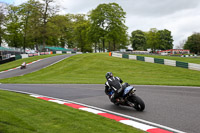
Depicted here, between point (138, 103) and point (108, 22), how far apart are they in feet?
183

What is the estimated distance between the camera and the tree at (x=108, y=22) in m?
60.2

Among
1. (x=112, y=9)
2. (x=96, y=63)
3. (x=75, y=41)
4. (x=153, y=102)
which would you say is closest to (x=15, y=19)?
(x=75, y=41)

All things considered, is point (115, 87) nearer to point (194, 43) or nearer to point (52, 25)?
point (52, 25)

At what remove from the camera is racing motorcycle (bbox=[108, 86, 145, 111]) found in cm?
728

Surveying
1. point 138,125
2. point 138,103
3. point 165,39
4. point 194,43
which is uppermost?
point 165,39

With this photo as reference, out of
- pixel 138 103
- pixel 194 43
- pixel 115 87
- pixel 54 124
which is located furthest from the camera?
pixel 194 43

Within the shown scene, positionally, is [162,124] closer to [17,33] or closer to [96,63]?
[96,63]

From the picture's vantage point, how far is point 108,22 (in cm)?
6131

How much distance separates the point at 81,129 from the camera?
485 centimetres

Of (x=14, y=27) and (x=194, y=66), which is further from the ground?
(x=14, y=27)

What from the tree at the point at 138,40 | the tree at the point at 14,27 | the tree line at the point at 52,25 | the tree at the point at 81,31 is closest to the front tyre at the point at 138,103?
the tree line at the point at 52,25

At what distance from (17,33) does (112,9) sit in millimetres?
29703

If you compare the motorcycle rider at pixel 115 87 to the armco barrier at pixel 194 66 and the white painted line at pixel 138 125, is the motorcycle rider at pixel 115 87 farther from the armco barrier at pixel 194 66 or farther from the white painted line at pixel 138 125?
the armco barrier at pixel 194 66

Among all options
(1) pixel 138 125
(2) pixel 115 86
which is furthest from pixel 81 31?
(1) pixel 138 125
